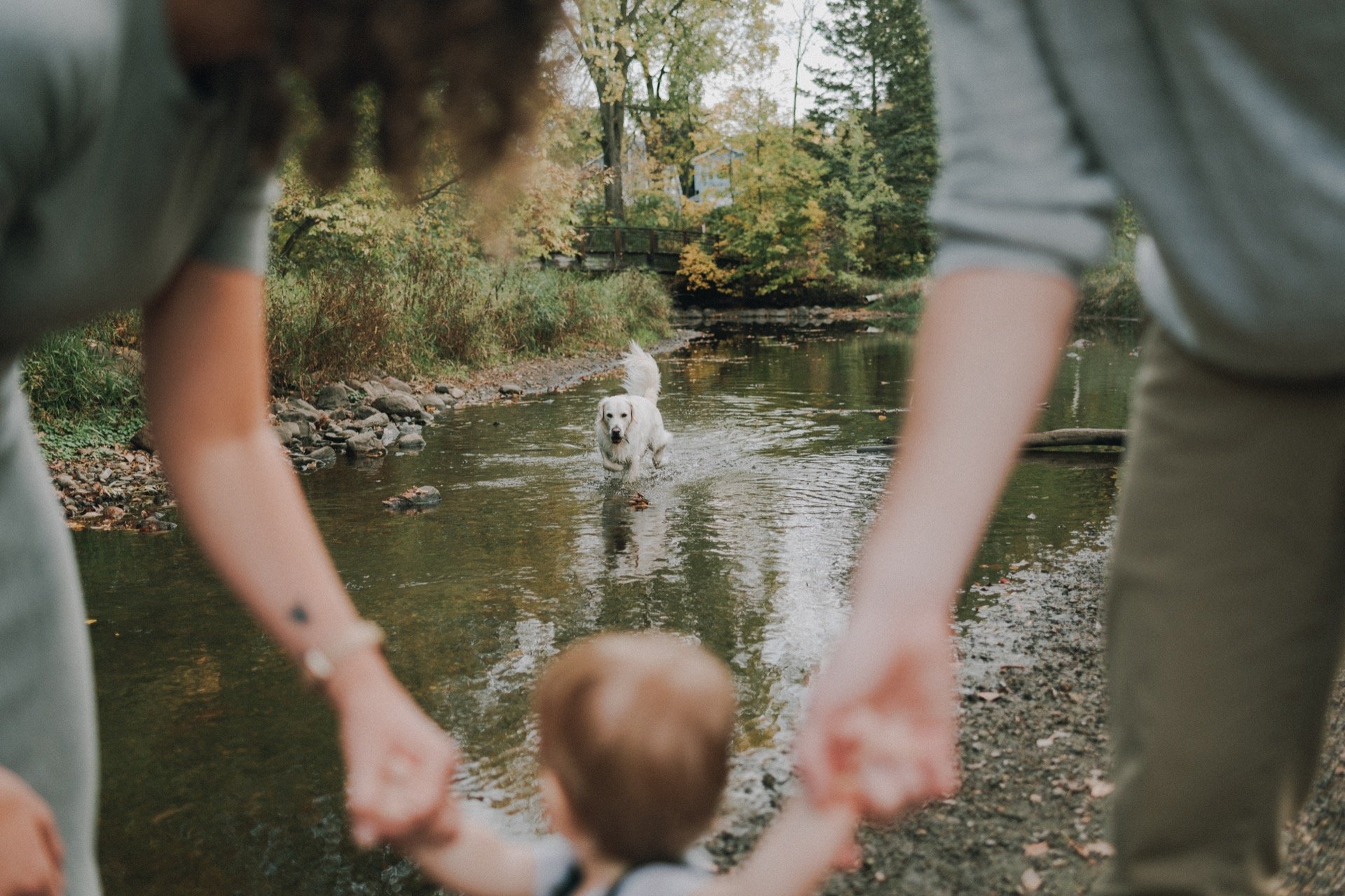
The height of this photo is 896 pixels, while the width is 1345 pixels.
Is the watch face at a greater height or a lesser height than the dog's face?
greater

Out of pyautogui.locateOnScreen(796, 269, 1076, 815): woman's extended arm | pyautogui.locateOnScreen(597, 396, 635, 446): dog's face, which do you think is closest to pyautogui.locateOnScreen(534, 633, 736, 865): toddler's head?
pyautogui.locateOnScreen(796, 269, 1076, 815): woman's extended arm

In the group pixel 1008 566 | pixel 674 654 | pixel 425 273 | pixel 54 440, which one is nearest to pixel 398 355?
pixel 425 273

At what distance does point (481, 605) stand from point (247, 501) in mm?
4319

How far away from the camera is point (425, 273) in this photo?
16.3 m

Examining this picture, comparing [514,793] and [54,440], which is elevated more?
[54,440]

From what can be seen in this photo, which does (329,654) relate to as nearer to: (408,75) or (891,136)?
(408,75)

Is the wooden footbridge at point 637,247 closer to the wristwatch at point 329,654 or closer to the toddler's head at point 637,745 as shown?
the toddler's head at point 637,745

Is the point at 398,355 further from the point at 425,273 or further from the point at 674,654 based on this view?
the point at 674,654

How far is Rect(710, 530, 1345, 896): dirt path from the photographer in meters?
2.82

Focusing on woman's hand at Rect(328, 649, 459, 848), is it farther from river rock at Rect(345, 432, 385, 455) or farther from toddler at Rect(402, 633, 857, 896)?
river rock at Rect(345, 432, 385, 455)

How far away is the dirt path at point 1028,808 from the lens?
9.25 ft

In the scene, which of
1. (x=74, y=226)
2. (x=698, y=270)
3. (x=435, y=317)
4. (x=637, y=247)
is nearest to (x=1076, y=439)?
(x=74, y=226)

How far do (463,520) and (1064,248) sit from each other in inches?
259

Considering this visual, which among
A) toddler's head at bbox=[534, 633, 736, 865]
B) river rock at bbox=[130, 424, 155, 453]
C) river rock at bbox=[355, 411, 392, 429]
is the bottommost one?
river rock at bbox=[355, 411, 392, 429]
